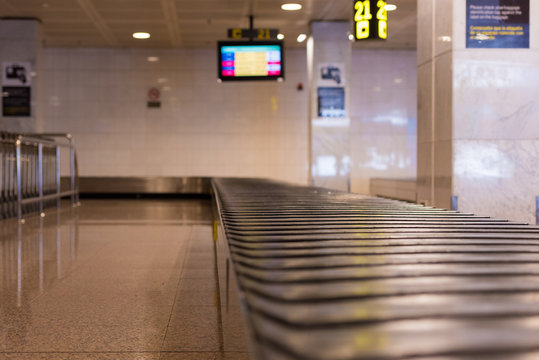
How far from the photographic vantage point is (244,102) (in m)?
15.4

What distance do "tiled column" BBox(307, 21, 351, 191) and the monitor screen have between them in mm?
975

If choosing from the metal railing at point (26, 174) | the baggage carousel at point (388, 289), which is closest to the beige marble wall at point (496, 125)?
the baggage carousel at point (388, 289)

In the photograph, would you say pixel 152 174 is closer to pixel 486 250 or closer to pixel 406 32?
pixel 406 32

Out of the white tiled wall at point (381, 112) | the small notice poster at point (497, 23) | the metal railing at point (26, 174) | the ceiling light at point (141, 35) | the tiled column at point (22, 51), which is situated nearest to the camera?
the small notice poster at point (497, 23)

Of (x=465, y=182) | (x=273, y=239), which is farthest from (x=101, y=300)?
(x=465, y=182)

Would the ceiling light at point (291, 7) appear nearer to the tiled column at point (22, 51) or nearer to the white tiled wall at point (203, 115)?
the white tiled wall at point (203, 115)

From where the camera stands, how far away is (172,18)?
468 inches

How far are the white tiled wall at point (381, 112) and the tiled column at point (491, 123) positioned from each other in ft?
32.8

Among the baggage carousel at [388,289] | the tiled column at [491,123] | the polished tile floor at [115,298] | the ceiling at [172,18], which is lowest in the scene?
the polished tile floor at [115,298]

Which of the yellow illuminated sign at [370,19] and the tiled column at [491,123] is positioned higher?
the yellow illuminated sign at [370,19]

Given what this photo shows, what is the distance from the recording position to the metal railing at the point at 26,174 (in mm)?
8344

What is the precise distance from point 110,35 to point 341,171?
20.9 feet

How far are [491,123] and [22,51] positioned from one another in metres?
9.79

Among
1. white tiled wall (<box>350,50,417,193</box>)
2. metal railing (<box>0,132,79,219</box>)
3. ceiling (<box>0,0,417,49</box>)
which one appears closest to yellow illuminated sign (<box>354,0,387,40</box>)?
ceiling (<box>0,0,417,49</box>)
